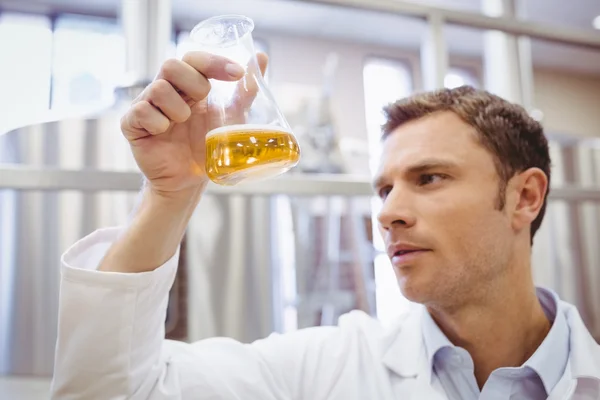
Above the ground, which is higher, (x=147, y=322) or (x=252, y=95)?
(x=252, y=95)

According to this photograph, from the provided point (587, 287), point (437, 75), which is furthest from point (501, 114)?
point (587, 287)

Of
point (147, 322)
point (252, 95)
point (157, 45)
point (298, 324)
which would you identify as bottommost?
point (298, 324)

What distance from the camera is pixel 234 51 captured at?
0.86 meters

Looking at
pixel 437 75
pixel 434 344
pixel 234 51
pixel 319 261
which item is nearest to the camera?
pixel 234 51

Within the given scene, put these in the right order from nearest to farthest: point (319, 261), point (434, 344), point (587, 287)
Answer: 1. point (434, 344)
2. point (587, 287)
3. point (319, 261)

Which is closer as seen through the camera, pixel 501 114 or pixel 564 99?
pixel 501 114

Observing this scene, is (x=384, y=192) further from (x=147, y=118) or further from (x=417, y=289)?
(x=147, y=118)

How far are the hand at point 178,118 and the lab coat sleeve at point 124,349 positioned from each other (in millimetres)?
167

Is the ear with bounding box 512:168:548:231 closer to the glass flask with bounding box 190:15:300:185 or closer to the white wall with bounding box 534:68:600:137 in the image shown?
the glass flask with bounding box 190:15:300:185

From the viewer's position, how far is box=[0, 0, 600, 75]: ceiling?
409 centimetres

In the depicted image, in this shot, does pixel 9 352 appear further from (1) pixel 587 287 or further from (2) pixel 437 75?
(1) pixel 587 287

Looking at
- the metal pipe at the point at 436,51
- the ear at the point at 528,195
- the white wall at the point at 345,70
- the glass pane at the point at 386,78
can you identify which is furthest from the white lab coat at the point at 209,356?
the glass pane at the point at 386,78

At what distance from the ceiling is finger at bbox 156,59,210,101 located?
3.02 metres

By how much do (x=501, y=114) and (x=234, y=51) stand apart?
77 cm
